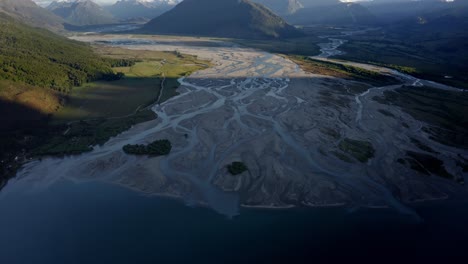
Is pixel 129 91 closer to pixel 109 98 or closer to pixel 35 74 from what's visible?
pixel 109 98

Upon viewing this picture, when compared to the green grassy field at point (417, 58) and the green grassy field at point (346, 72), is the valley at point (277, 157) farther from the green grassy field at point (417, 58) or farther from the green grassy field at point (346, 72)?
the green grassy field at point (417, 58)

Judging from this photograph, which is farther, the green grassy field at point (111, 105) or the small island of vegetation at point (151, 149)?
the green grassy field at point (111, 105)

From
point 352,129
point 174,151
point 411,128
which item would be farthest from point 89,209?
point 411,128

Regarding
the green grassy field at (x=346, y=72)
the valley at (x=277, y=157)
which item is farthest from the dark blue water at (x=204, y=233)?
the green grassy field at (x=346, y=72)

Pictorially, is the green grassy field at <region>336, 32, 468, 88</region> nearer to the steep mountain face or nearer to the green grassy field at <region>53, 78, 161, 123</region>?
the green grassy field at <region>53, 78, 161, 123</region>

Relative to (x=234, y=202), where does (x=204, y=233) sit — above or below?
below

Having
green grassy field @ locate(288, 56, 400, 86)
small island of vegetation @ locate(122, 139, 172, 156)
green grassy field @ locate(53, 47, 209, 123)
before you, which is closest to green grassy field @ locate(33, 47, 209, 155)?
green grassy field @ locate(53, 47, 209, 123)

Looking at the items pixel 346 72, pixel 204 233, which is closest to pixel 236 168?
pixel 204 233

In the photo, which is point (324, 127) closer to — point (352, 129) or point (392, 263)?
point (352, 129)
